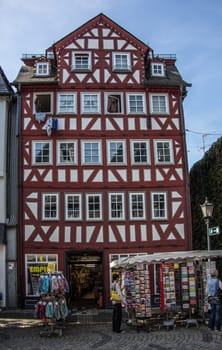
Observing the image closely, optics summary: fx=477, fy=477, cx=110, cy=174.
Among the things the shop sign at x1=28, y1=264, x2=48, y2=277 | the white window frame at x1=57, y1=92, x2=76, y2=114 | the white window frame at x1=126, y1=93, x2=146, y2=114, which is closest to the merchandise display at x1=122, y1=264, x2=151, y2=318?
the shop sign at x1=28, y1=264, x2=48, y2=277

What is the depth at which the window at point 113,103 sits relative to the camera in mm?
25062

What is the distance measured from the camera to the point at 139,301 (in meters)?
15.2

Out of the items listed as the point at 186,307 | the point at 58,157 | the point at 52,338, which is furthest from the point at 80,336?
the point at 58,157

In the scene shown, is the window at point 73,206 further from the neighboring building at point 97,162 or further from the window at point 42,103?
the window at point 42,103

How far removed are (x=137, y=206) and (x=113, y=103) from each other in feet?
18.6

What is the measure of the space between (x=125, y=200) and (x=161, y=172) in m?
2.35

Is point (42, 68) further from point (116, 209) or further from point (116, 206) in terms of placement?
point (116, 209)

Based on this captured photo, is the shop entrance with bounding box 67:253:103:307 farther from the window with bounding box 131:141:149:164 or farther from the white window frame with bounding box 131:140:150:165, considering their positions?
the window with bounding box 131:141:149:164

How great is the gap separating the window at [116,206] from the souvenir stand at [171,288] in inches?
283

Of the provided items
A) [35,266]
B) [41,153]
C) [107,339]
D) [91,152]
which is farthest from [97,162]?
[107,339]

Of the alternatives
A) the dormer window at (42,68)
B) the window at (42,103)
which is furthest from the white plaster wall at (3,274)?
the dormer window at (42,68)

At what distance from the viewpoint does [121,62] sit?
84.4ft

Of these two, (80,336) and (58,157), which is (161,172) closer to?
(58,157)

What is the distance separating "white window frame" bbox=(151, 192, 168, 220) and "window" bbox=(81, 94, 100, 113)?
5.37 metres
